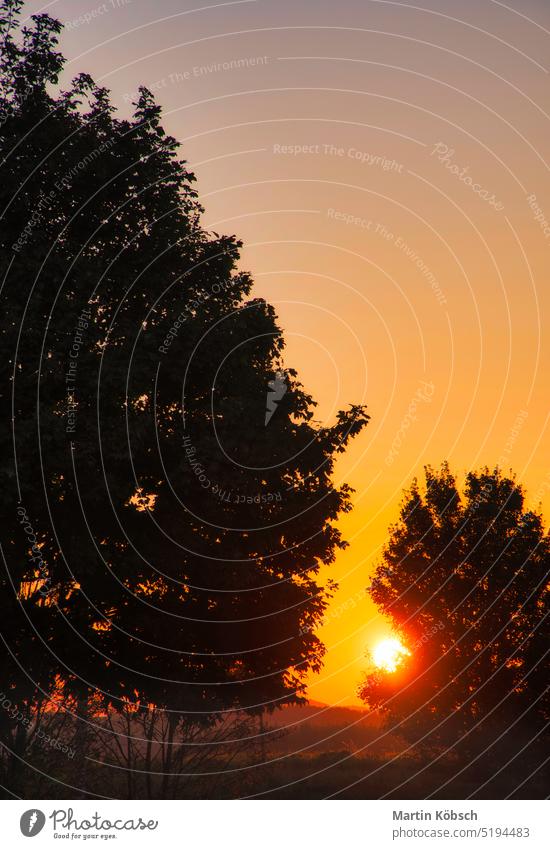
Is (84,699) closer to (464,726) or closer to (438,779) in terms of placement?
(438,779)

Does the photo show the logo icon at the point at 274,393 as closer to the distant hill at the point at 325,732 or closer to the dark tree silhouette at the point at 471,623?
the distant hill at the point at 325,732

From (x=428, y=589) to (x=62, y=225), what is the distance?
37.9 metres

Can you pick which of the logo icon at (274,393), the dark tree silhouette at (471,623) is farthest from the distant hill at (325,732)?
the logo icon at (274,393)

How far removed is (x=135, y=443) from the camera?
24.2 meters
